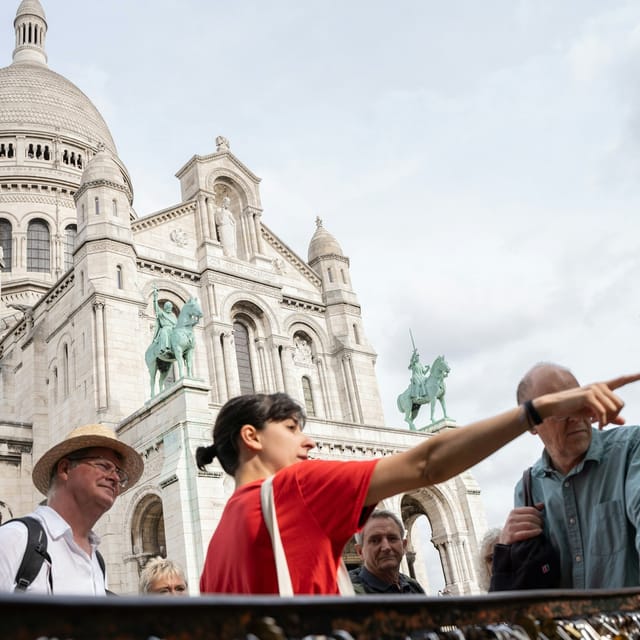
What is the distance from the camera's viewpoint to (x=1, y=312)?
33.5 metres

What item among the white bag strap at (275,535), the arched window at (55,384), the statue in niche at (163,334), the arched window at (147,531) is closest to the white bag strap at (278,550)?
the white bag strap at (275,535)

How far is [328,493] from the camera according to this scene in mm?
2359

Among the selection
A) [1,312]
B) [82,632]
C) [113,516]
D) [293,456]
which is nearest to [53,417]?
[113,516]

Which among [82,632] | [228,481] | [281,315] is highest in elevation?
[281,315]

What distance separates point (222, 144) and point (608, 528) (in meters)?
29.4

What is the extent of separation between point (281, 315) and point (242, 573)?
25.8 meters

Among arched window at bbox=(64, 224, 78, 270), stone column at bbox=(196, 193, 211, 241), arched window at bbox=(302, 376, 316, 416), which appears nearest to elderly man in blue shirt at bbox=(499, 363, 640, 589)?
arched window at bbox=(302, 376, 316, 416)

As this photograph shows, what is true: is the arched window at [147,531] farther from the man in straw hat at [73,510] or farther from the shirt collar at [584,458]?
the shirt collar at [584,458]

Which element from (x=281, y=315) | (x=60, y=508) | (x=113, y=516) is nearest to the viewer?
(x=60, y=508)

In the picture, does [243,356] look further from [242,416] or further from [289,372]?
[242,416]

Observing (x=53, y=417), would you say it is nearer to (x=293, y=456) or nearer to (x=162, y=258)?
(x=162, y=258)

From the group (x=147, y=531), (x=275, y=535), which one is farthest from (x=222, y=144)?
(x=275, y=535)

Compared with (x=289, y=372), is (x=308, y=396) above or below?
below

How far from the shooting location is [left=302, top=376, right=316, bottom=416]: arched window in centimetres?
2790
